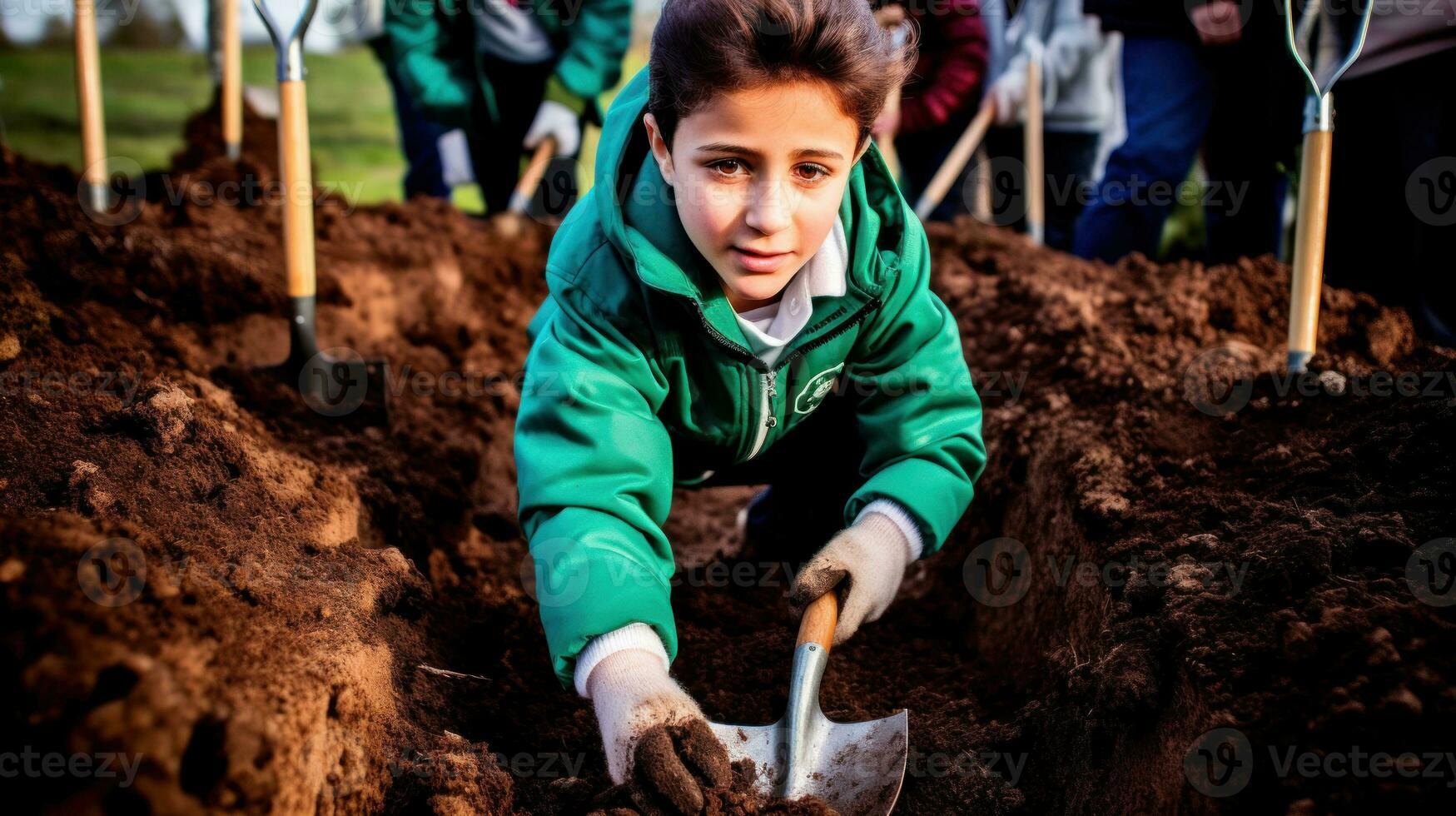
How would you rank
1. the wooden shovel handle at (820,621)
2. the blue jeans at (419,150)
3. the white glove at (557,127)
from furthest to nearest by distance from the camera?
the blue jeans at (419,150) → the white glove at (557,127) → the wooden shovel handle at (820,621)

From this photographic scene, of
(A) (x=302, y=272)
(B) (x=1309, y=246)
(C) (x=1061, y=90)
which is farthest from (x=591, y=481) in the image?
(C) (x=1061, y=90)

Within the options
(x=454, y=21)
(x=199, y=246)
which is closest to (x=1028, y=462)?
(x=199, y=246)

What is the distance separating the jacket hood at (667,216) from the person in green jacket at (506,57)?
271 cm

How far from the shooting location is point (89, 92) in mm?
4082

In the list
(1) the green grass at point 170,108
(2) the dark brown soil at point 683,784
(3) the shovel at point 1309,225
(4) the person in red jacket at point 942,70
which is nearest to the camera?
(2) the dark brown soil at point 683,784

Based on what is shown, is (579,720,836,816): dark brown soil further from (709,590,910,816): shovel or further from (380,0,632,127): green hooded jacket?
(380,0,632,127): green hooded jacket

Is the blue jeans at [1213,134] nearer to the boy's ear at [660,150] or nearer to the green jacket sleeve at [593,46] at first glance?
the green jacket sleeve at [593,46]

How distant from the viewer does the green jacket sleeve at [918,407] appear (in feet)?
7.24

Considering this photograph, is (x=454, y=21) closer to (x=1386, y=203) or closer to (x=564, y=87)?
(x=564, y=87)

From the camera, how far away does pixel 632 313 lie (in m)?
2.00

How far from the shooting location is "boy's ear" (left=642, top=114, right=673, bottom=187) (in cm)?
196

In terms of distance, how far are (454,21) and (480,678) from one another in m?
3.72

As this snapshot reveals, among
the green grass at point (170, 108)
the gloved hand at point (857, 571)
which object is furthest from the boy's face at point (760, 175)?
the green grass at point (170, 108)

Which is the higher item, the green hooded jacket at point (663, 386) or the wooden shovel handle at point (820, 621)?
the green hooded jacket at point (663, 386)
